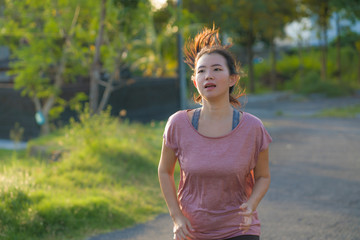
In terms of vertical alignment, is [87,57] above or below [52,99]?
above

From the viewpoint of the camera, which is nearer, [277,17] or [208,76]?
[208,76]

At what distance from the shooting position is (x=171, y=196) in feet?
8.80

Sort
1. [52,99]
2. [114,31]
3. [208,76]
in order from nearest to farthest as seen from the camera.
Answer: [208,76] → [114,31] → [52,99]

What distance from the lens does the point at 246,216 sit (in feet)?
8.50

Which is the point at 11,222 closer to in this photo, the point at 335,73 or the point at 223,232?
the point at 223,232

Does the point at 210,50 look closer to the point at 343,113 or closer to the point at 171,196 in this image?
the point at 171,196

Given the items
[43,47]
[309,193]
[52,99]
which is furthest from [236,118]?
[52,99]

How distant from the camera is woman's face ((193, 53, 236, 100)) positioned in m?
2.68

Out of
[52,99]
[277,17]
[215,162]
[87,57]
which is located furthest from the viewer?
[277,17]

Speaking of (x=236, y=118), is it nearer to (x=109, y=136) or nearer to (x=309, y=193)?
(x=309, y=193)

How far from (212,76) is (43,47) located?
11.3 meters

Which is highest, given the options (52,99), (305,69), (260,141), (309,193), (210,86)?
(210,86)

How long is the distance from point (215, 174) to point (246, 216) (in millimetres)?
264

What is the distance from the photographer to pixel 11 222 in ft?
16.9
